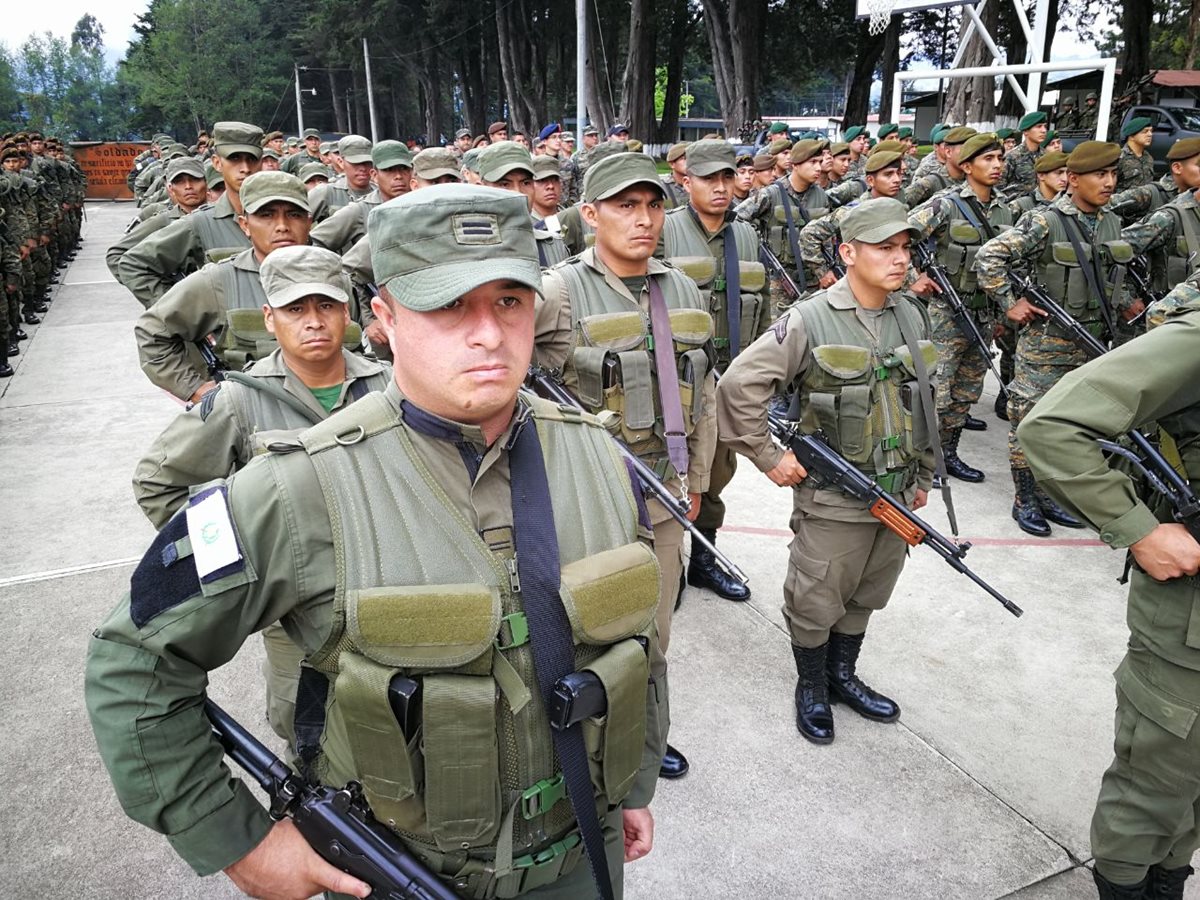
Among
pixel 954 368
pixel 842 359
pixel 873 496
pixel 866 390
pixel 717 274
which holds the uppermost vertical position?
pixel 717 274

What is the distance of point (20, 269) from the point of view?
31.5 feet

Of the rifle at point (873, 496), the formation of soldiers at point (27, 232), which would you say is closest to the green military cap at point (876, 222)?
the rifle at point (873, 496)

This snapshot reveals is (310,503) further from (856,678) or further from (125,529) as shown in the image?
(125,529)

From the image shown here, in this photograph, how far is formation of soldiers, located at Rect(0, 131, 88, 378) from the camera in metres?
9.22

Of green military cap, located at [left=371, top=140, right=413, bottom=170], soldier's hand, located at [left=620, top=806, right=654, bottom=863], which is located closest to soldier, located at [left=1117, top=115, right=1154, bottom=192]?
green military cap, located at [left=371, top=140, right=413, bottom=170]

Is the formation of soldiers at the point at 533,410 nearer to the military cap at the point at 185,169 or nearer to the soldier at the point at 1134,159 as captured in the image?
the military cap at the point at 185,169

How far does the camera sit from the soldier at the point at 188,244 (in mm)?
5180

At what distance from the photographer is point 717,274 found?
4.77 m

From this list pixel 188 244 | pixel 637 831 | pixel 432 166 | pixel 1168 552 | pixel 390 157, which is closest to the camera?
pixel 637 831

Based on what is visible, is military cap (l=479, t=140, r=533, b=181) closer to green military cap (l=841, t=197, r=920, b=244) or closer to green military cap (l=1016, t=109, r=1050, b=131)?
green military cap (l=841, t=197, r=920, b=244)

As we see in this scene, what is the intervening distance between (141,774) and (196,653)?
0.19m

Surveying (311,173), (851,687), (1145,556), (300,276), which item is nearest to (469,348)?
(300,276)

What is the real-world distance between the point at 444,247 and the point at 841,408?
2.24 meters

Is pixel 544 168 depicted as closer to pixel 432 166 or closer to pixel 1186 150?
pixel 432 166
